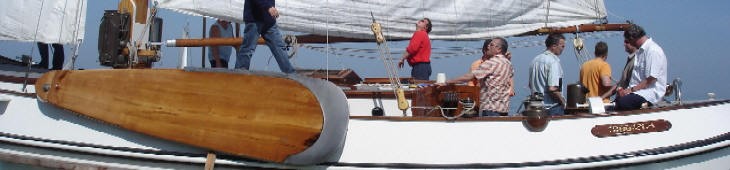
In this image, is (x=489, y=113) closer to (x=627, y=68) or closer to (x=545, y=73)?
(x=545, y=73)

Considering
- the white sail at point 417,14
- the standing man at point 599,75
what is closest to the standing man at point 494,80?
the standing man at point 599,75

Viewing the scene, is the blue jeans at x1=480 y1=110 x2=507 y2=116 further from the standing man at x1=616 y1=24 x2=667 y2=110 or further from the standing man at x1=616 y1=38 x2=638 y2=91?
the standing man at x1=616 y1=38 x2=638 y2=91

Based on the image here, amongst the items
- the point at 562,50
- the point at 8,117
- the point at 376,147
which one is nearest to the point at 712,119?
the point at 562,50

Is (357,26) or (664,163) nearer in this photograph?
(664,163)

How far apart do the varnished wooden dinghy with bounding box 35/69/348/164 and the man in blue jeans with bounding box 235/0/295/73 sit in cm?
99

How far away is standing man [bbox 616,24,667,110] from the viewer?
18.3 ft

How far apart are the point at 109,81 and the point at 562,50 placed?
3889mm

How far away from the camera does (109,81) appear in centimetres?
539

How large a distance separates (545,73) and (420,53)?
1625 millimetres

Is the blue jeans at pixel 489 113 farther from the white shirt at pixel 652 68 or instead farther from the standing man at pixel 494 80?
the white shirt at pixel 652 68

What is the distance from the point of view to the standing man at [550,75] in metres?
6.04

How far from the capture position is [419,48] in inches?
287

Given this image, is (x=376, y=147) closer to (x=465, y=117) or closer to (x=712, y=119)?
(x=465, y=117)

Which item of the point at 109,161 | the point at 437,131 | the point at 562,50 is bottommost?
the point at 109,161
